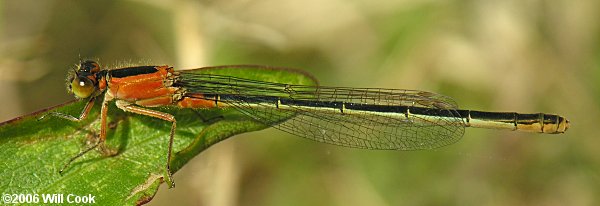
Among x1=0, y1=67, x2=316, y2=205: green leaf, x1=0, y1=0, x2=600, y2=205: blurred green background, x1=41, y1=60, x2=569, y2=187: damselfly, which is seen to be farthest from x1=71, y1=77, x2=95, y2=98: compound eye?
x1=0, y1=0, x2=600, y2=205: blurred green background

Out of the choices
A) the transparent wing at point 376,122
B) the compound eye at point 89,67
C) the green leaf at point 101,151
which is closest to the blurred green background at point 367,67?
the transparent wing at point 376,122

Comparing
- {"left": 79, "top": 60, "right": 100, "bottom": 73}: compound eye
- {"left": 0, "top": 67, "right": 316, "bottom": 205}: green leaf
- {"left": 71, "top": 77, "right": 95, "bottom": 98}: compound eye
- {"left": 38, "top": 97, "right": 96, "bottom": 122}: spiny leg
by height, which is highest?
{"left": 79, "top": 60, "right": 100, "bottom": 73}: compound eye

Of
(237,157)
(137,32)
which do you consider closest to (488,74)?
(237,157)

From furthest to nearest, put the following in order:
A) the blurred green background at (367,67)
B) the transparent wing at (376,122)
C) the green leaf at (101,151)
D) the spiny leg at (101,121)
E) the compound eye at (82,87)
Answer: the blurred green background at (367,67)
the transparent wing at (376,122)
the compound eye at (82,87)
the spiny leg at (101,121)
the green leaf at (101,151)

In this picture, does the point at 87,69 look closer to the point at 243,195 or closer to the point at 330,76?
the point at 243,195

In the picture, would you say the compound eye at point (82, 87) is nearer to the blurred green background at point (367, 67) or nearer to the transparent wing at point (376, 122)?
the transparent wing at point (376, 122)

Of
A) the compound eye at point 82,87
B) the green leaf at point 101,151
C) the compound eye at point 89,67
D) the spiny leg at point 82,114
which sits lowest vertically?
the green leaf at point 101,151

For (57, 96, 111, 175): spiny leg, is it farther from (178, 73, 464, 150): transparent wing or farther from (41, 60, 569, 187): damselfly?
(178, 73, 464, 150): transparent wing
